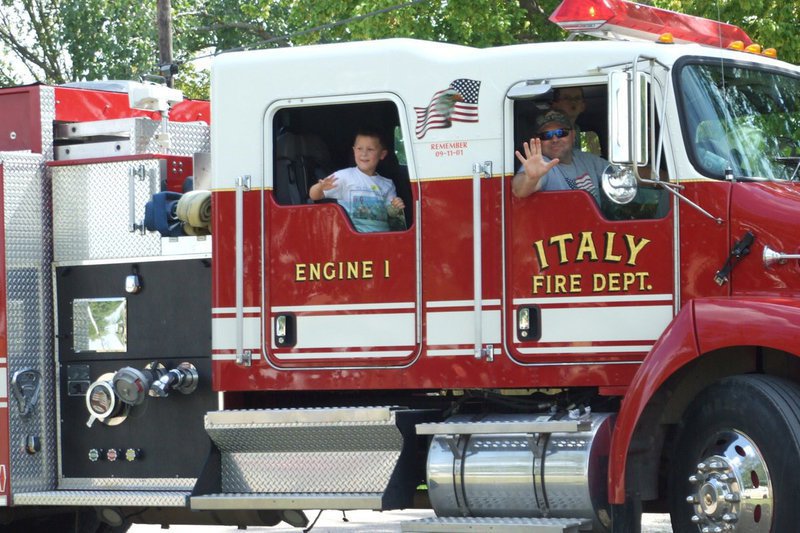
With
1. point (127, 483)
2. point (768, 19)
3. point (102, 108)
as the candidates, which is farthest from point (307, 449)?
point (768, 19)

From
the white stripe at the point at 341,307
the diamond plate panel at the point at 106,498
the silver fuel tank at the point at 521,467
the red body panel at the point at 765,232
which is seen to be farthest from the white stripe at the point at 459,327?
the diamond plate panel at the point at 106,498

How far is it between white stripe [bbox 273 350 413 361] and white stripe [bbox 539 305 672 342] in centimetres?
76

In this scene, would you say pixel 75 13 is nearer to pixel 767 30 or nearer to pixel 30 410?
pixel 767 30

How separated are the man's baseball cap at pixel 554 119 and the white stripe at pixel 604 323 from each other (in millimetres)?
899

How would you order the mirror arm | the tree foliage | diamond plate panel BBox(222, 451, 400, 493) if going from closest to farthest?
the mirror arm, diamond plate panel BBox(222, 451, 400, 493), the tree foliage

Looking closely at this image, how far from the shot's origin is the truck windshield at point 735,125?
672 cm

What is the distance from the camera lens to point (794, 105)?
7.38 metres

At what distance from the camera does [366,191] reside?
739 centimetres

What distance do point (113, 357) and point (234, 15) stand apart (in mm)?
22809

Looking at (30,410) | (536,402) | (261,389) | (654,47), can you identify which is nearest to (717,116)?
(654,47)

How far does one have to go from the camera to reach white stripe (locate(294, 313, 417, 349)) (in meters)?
7.21

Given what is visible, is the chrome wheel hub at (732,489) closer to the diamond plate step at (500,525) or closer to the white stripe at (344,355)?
the diamond plate step at (500,525)

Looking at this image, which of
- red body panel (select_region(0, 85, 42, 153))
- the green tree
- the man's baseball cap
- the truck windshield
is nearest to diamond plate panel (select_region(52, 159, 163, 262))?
red body panel (select_region(0, 85, 42, 153))

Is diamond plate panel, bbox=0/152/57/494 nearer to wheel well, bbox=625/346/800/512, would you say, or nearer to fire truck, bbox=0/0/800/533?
fire truck, bbox=0/0/800/533
